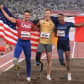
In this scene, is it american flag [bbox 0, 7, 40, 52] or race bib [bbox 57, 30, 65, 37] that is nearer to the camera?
race bib [bbox 57, 30, 65, 37]

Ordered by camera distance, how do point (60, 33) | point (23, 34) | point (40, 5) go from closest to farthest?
point (23, 34) < point (60, 33) < point (40, 5)

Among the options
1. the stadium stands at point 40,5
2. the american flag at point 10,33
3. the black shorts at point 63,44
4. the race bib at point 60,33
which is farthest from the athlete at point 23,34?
the stadium stands at point 40,5

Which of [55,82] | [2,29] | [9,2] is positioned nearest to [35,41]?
[2,29]

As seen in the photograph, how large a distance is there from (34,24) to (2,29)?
7.48 ft

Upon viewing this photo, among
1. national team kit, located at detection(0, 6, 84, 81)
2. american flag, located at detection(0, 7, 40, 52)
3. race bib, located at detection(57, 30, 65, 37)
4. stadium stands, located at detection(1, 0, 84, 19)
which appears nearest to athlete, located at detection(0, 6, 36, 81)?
national team kit, located at detection(0, 6, 84, 81)

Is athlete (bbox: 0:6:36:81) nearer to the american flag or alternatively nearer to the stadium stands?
the american flag

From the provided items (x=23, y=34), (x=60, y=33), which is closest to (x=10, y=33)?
(x=23, y=34)

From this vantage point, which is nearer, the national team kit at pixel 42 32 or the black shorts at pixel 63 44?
the national team kit at pixel 42 32

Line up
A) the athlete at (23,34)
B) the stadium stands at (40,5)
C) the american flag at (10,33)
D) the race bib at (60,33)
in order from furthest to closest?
1. the stadium stands at (40,5)
2. the american flag at (10,33)
3. the race bib at (60,33)
4. the athlete at (23,34)

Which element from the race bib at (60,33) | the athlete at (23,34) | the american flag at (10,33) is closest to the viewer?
the athlete at (23,34)

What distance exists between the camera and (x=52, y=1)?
1875 inches

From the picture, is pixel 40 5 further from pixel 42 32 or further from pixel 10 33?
pixel 42 32

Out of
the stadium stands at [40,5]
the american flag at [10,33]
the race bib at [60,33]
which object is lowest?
the stadium stands at [40,5]

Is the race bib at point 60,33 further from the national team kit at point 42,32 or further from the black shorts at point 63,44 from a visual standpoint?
the black shorts at point 63,44
